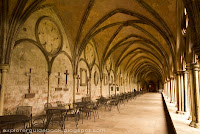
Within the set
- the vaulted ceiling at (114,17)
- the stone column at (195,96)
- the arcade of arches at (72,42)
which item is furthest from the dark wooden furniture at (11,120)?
the stone column at (195,96)

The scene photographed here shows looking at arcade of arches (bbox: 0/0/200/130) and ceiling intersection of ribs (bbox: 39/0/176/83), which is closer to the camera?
arcade of arches (bbox: 0/0/200/130)

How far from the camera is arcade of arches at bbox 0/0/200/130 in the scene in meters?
5.40

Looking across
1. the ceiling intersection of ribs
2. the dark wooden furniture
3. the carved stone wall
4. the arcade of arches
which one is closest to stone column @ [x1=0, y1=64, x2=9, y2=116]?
the arcade of arches

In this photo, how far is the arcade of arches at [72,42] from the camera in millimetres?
5398

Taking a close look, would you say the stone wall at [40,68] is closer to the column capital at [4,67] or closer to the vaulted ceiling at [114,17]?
the column capital at [4,67]

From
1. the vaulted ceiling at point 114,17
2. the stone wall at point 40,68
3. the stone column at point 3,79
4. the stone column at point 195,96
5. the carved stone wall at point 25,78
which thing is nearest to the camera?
the stone column at point 195,96

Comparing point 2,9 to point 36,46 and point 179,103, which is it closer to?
point 36,46

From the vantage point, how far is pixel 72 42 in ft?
34.1

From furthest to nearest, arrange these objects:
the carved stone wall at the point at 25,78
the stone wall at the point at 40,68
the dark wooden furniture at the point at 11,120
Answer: the stone wall at the point at 40,68 → the carved stone wall at the point at 25,78 → the dark wooden furniture at the point at 11,120

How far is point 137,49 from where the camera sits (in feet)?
62.0

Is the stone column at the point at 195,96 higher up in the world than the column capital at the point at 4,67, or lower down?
lower down

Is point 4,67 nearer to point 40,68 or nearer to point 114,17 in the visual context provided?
point 40,68

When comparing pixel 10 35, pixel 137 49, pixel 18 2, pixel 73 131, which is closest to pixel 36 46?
pixel 10 35

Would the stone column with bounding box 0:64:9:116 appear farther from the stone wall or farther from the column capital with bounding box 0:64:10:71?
the stone wall
